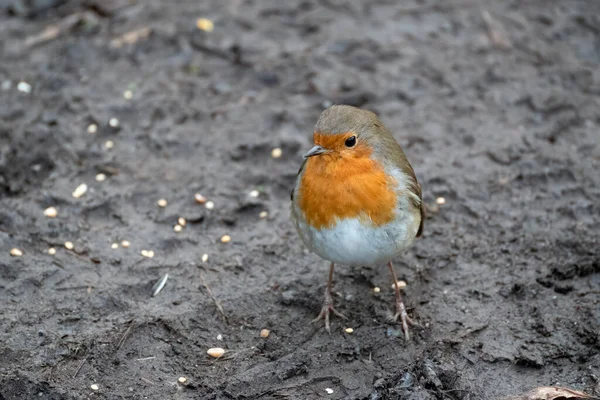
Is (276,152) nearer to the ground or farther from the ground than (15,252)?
nearer to the ground

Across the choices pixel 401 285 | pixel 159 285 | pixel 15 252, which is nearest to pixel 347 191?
pixel 401 285

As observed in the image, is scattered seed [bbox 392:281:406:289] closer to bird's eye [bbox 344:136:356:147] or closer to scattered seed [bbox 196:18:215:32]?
bird's eye [bbox 344:136:356:147]

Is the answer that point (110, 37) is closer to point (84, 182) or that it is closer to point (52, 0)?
point (52, 0)

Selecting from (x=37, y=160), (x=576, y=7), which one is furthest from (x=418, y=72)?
(x=37, y=160)

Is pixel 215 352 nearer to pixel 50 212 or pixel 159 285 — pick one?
pixel 159 285

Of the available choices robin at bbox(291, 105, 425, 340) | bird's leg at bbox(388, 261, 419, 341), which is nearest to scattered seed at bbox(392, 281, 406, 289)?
bird's leg at bbox(388, 261, 419, 341)

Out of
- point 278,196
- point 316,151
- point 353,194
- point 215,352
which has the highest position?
point 316,151
